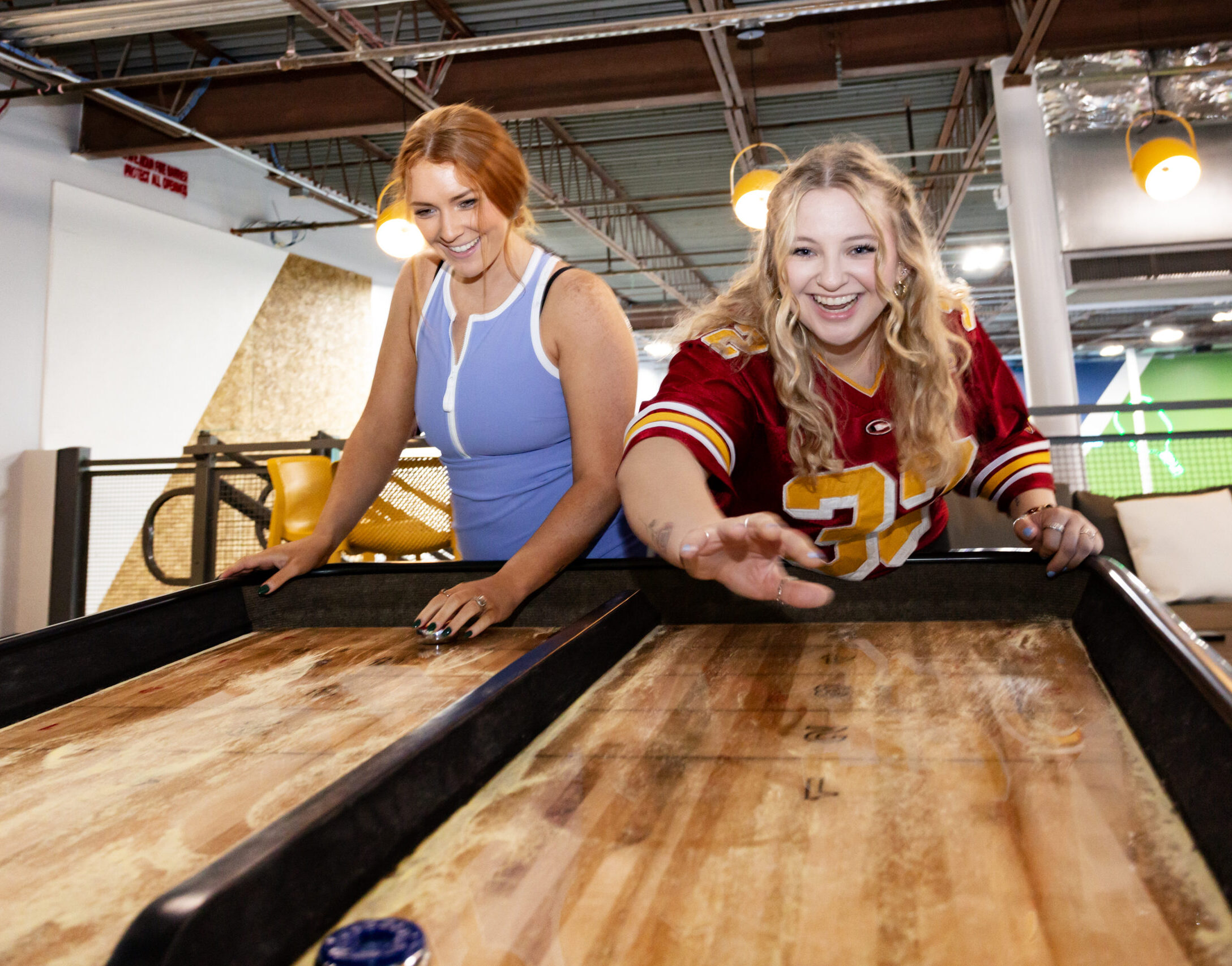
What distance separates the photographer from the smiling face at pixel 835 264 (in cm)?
122

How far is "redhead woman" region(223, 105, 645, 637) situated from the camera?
1.45 meters

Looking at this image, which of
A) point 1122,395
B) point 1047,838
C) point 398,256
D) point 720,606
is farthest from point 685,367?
point 1122,395

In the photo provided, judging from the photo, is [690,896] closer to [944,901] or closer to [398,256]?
[944,901]

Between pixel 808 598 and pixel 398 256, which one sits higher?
pixel 398 256

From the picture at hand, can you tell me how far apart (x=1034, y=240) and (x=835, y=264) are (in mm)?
5865

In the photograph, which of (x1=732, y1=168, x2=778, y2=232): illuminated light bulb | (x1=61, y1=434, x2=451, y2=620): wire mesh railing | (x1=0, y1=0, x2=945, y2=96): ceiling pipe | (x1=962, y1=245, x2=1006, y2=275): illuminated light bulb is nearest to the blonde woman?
(x1=61, y1=434, x2=451, y2=620): wire mesh railing

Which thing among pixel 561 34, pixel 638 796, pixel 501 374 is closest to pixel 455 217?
pixel 501 374

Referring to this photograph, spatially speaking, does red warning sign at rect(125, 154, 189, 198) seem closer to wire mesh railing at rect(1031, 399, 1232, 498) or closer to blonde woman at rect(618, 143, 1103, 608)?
wire mesh railing at rect(1031, 399, 1232, 498)

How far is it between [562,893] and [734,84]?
6.35 m

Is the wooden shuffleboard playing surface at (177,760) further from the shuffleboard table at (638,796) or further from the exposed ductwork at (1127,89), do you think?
the exposed ductwork at (1127,89)

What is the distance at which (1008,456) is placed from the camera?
5.11 feet

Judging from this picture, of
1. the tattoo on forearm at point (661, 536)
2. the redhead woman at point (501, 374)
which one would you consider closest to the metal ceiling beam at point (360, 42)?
the redhead woman at point (501, 374)

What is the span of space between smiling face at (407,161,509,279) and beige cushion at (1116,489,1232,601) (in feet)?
9.47

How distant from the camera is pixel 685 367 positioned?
127cm
